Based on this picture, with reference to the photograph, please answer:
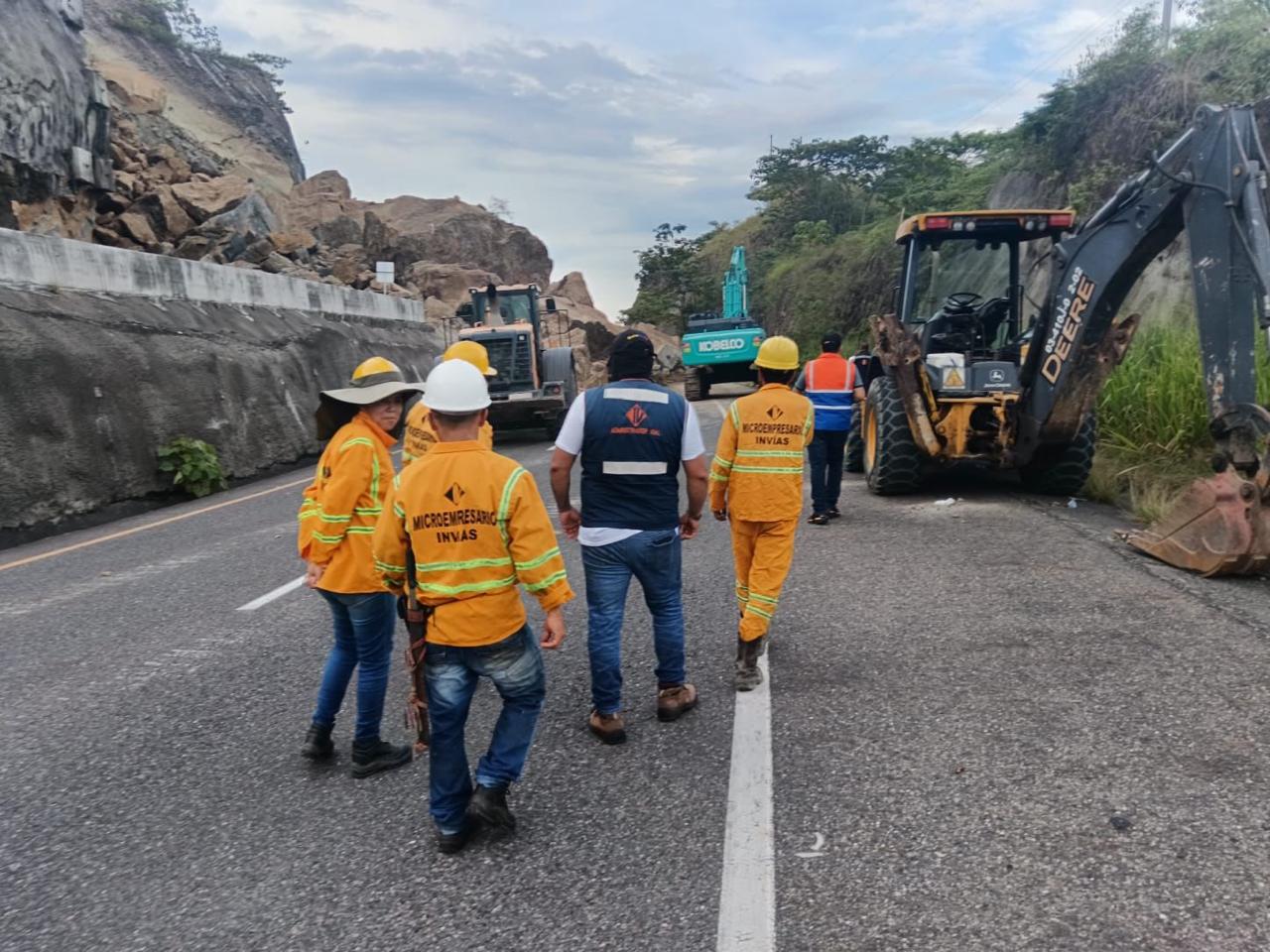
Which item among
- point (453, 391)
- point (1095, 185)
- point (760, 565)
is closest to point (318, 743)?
point (453, 391)

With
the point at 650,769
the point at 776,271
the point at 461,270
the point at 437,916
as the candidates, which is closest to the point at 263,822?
the point at 437,916

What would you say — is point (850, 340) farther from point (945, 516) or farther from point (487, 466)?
point (487, 466)

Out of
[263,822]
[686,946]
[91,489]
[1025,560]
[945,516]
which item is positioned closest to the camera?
[686,946]

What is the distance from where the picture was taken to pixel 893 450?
29.5 feet

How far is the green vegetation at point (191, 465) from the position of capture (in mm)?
11500

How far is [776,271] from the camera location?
137 ft

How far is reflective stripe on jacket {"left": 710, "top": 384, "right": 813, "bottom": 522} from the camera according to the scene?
4.58 meters

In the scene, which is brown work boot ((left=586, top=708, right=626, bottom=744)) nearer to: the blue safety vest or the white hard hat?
the blue safety vest

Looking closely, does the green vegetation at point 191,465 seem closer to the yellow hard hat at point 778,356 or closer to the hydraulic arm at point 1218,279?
the yellow hard hat at point 778,356

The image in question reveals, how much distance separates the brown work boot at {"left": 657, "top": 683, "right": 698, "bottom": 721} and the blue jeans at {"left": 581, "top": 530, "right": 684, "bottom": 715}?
41 mm

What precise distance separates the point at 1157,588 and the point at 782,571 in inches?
106

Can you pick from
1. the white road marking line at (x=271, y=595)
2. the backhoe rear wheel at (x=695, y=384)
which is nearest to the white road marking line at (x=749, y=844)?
the white road marking line at (x=271, y=595)

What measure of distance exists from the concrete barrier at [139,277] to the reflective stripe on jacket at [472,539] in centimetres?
A: 1019

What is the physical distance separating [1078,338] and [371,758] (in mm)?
6449
